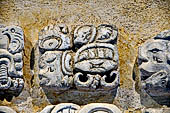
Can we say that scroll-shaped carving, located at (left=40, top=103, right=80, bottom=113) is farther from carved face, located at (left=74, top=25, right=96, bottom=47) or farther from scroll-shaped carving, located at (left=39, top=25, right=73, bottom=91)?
carved face, located at (left=74, top=25, right=96, bottom=47)

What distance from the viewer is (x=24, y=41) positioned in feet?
6.34

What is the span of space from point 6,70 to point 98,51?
0.37 meters

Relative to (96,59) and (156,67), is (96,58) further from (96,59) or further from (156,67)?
(156,67)

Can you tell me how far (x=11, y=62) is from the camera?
72.6 inches

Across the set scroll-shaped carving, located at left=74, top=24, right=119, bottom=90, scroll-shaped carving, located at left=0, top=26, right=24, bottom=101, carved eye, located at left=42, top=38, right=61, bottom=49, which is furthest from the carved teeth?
scroll-shaped carving, located at left=0, top=26, right=24, bottom=101

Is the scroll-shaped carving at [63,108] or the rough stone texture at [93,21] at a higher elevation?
the rough stone texture at [93,21]

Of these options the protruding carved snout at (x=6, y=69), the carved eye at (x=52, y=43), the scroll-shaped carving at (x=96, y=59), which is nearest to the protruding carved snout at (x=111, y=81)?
the scroll-shaped carving at (x=96, y=59)

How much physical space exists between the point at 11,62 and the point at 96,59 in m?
0.34

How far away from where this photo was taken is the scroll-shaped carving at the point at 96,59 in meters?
1.80

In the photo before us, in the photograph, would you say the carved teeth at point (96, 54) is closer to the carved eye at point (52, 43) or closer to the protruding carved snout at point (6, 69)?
the carved eye at point (52, 43)

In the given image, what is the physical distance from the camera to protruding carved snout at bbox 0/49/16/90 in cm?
182

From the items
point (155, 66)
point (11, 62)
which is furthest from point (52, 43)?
point (155, 66)

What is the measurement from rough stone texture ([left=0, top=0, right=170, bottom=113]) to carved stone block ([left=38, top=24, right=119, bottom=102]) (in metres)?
0.06

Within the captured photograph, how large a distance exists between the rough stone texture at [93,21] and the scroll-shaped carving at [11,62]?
0.12 feet
